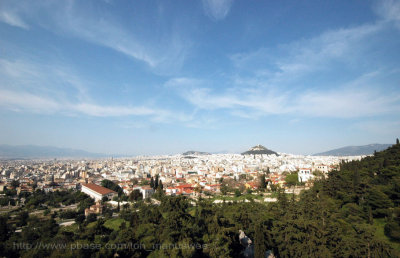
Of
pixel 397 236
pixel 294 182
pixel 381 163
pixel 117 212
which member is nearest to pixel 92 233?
pixel 397 236

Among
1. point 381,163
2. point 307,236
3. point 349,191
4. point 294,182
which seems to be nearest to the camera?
point 307,236

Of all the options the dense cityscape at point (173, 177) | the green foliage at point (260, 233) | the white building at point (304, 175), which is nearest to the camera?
the green foliage at point (260, 233)

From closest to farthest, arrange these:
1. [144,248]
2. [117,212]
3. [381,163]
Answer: [144,248] < [381,163] < [117,212]

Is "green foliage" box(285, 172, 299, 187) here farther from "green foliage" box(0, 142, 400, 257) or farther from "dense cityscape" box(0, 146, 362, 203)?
"green foliage" box(0, 142, 400, 257)

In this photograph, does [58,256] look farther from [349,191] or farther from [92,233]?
[349,191]

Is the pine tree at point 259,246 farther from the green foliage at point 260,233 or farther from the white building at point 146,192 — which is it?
the white building at point 146,192

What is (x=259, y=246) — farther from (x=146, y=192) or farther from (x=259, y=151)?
(x=259, y=151)

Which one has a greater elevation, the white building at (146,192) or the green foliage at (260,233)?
the green foliage at (260,233)

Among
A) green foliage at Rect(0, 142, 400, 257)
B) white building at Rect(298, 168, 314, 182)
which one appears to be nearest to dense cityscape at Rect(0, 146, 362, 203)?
white building at Rect(298, 168, 314, 182)

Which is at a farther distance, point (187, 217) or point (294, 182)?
point (294, 182)

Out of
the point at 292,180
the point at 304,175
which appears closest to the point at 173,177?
the point at 292,180

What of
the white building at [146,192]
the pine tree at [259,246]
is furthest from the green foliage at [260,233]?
the white building at [146,192]
